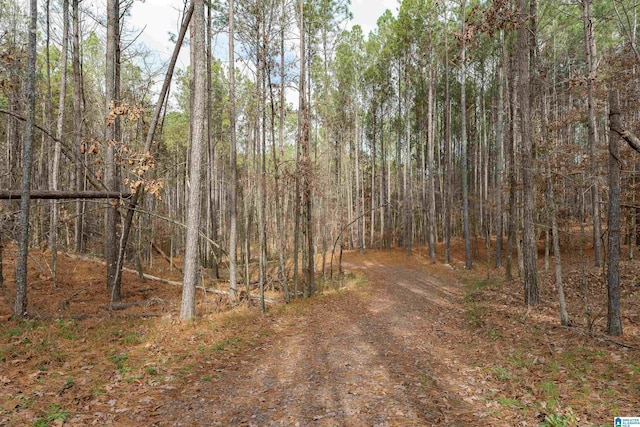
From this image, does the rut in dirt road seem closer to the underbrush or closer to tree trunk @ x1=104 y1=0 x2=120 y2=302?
the underbrush

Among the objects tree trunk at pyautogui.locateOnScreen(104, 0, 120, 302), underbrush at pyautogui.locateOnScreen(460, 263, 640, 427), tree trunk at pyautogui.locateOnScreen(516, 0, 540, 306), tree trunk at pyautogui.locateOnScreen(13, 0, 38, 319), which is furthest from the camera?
tree trunk at pyautogui.locateOnScreen(104, 0, 120, 302)

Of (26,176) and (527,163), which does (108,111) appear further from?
(527,163)

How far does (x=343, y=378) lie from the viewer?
18.8 ft

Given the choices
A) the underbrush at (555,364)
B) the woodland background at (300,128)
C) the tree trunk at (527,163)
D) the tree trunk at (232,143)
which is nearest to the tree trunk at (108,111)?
the woodland background at (300,128)

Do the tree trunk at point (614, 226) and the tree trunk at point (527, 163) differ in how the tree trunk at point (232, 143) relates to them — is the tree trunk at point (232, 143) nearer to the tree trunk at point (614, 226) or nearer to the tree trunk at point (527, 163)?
the tree trunk at point (527, 163)

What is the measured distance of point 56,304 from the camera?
8.95m

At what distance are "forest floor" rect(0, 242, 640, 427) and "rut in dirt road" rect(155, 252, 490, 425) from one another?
3 centimetres

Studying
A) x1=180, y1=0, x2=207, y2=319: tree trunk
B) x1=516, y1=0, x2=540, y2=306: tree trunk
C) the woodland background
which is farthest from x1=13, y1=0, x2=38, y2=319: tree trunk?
x1=516, y1=0, x2=540, y2=306: tree trunk

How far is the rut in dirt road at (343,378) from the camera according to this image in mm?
4480

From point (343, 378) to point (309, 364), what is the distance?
997 millimetres

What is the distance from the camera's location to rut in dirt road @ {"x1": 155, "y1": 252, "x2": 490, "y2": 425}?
176 inches

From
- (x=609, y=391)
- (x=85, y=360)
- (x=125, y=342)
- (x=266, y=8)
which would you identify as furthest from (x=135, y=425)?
(x=266, y=8)

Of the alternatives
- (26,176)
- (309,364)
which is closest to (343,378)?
(309,364)

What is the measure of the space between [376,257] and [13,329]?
22.3 metres
